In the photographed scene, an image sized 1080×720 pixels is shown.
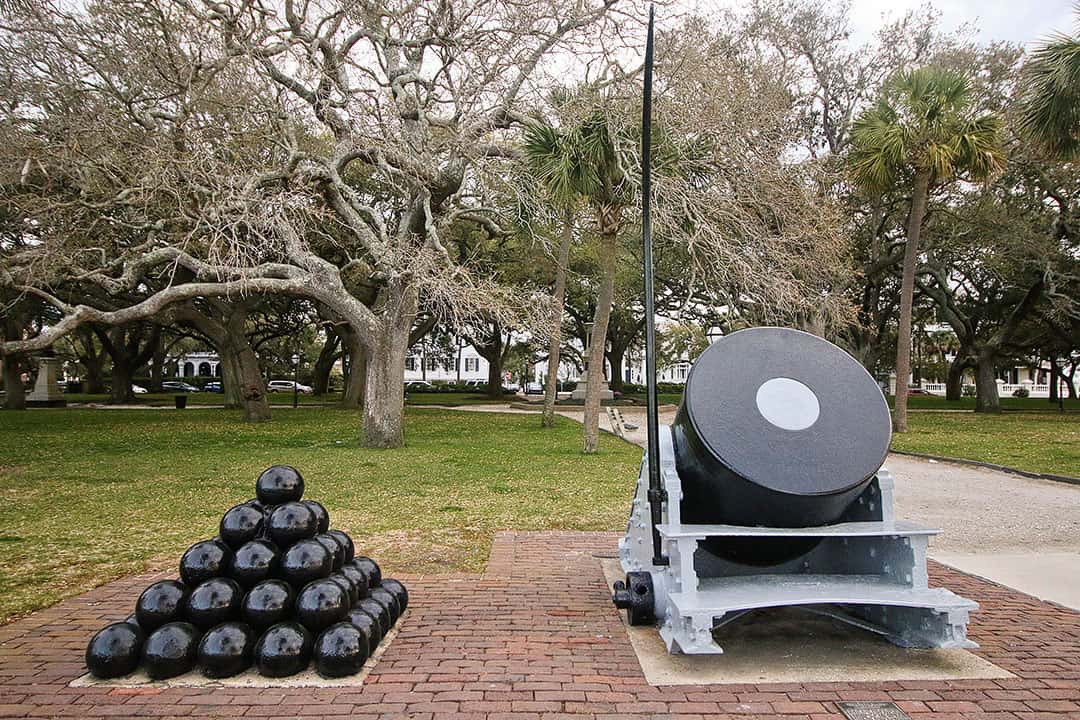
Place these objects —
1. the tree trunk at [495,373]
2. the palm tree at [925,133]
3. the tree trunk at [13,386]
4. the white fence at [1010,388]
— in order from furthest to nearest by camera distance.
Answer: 1. the white fence at [1010,388]
2. the tree trunk at [495,373]
3. the tree trunk at [13,386]
4. the palm tree at [925,133]

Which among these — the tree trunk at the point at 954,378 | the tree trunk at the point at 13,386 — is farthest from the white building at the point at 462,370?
the tree trunk at the point at 13,386

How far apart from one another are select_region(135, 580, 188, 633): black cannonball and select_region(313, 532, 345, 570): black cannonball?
76 centimetres

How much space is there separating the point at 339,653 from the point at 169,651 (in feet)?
2.80

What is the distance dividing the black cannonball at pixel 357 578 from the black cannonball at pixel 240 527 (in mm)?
584

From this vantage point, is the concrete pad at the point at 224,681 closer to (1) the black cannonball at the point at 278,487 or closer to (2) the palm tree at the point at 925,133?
(1) the black cannonball at the point at 278,487

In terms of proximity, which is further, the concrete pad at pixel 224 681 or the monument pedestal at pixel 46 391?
the monument pedestal at pixel 46 391

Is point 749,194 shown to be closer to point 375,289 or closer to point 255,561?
point 255,561

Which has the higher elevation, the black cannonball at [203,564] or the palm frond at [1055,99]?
the palm frond at [1055,99]

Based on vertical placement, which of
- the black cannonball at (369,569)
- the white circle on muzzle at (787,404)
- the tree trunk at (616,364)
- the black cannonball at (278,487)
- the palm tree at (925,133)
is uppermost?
the palm tree at (925,133)

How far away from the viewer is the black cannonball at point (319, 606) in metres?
4.21

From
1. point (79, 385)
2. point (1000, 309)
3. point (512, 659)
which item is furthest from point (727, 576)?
point (79, 385)

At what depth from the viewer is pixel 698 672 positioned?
4.15 meters

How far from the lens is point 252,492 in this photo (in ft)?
36.1

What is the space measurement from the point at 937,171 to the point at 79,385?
67.0 metres
